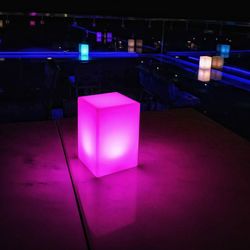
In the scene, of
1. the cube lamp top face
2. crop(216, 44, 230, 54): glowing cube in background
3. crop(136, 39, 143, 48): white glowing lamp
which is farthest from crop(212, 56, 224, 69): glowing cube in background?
the cube lamp top face

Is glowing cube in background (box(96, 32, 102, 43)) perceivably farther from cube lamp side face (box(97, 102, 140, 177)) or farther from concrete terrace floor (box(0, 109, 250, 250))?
cube lamp side face (box(97, 102, 140, 177))

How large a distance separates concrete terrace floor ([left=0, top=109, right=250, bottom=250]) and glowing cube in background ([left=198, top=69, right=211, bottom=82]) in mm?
859

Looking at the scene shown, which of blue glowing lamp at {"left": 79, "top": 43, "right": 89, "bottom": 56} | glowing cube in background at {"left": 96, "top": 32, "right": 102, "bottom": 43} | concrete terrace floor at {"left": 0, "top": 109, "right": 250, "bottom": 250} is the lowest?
concrete terrace floor at {"left": 0, "top": 109, "right": 250, "bottom": 250}

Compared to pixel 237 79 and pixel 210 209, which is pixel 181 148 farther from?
pixel 237 79

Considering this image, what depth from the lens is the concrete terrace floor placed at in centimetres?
74

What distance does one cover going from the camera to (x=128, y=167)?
1079 mm

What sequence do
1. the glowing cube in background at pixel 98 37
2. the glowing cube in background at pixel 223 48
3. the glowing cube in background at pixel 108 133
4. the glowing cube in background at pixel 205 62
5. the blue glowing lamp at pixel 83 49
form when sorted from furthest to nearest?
the glowing cube in background at pixel 98 37 → the glowing cube in background at pixel 223 48 → the blue glowing lamp at pixel 83 49 → the glowing cube in background at pixel 205 62 → the glowing cube in background at pixel 108 133

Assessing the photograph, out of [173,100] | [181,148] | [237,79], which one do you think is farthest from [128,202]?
[237,79]

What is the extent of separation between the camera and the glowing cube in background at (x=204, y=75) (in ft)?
7.12

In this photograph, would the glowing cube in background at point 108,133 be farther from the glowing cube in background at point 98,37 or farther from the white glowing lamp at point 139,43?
the glowing cube in background at point 98,37

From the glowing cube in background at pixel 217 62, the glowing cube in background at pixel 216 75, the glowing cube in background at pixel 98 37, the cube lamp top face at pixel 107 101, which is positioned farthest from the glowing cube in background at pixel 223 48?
the cube lamp top face at pixel 107 101

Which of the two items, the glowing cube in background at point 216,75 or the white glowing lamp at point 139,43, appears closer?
the glowing cube in background at point 216,75

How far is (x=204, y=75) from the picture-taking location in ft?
7.66

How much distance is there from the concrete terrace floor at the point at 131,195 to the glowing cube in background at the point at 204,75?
2.82ft
